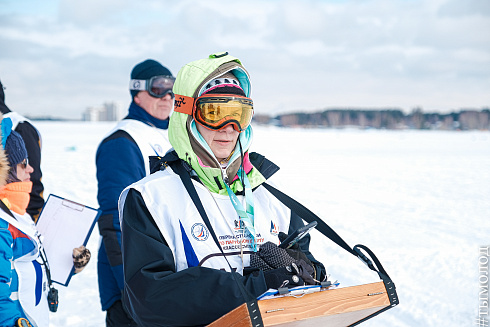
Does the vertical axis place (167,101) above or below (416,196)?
above

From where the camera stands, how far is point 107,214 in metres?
3.25

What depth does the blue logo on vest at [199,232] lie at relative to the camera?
1.88 meters

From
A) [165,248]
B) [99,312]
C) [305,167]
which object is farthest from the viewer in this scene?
[305,167]

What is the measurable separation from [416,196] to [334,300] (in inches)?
379

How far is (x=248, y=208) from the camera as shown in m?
2.06

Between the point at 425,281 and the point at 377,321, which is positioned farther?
the point at 425,281

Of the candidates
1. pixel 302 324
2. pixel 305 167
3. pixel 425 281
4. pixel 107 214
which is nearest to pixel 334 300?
pixel 302 324

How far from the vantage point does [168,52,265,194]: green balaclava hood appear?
6.64ft

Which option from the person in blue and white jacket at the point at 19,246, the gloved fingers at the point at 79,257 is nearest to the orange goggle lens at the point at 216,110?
the person in blue and white jacket at the point at 19,246

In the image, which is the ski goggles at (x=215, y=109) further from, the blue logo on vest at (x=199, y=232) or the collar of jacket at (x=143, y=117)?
the collar of jacket at (x=143, y=117)

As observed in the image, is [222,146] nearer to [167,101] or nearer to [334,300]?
[334,300]
